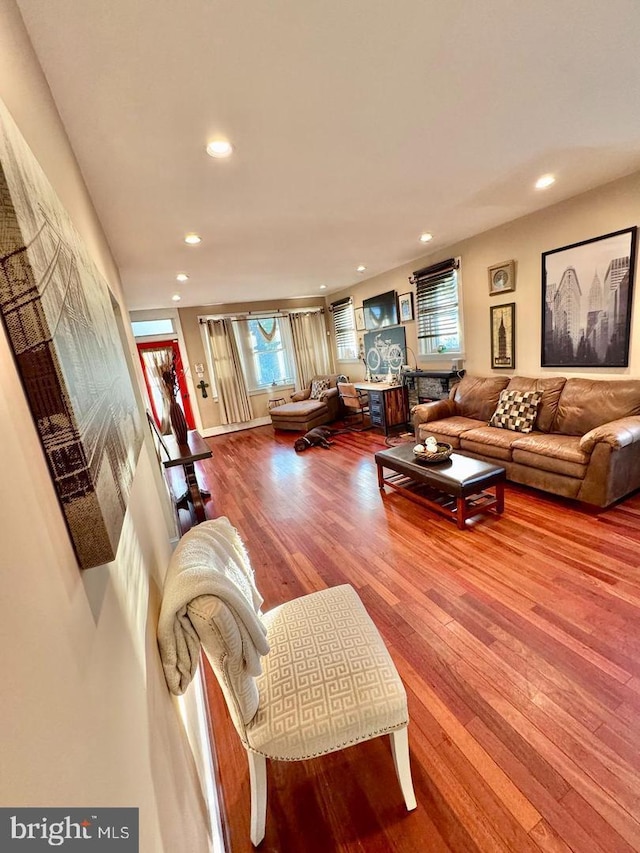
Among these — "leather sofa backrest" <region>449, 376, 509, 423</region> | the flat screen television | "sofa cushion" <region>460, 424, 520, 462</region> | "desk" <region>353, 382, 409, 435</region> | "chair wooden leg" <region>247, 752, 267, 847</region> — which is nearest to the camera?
"chair wooden leg" <region>247, 752, 267, 847</region>

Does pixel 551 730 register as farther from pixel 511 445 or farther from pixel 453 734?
pixel 511 445

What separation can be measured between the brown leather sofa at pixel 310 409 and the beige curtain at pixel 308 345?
0.43m

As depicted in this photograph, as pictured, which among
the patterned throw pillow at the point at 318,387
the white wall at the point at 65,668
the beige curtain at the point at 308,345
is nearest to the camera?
the white wall at the point at 65,668

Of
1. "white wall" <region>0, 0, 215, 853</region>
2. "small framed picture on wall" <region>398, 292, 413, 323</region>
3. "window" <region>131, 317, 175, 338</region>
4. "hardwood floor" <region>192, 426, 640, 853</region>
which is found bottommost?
"hardwood floor" <region>192, 426, 640, 853</region>

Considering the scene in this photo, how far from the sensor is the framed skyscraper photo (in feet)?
12.3

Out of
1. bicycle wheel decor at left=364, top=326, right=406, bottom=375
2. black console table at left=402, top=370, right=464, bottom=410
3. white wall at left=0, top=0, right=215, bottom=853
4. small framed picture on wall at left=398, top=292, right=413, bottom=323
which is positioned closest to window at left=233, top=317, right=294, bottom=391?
bicycle wheel decor at left=364, top=326, right=406, bottom=375

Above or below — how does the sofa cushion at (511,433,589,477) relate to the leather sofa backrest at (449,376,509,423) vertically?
below

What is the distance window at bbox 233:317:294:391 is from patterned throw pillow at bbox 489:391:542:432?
15.1 feet

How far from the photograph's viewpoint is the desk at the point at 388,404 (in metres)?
5.22

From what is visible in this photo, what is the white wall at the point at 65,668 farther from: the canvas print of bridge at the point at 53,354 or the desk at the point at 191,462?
the desk at the point at 191,462

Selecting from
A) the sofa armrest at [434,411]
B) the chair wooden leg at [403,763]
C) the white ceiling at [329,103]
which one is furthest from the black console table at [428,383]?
the chair wooden leg at [403,763]

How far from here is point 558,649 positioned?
1.59 meters

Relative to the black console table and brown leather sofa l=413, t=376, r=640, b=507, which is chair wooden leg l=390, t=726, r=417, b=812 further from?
the black console table

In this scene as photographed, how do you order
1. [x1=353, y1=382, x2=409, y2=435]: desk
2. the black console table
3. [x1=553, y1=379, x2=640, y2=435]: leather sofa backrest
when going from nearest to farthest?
[x1=553, y1=379, x2=640, y2=435]: leather sofa backrest
the black console table
[x1=353, y1=382, x2=409, y2=435]: desk
